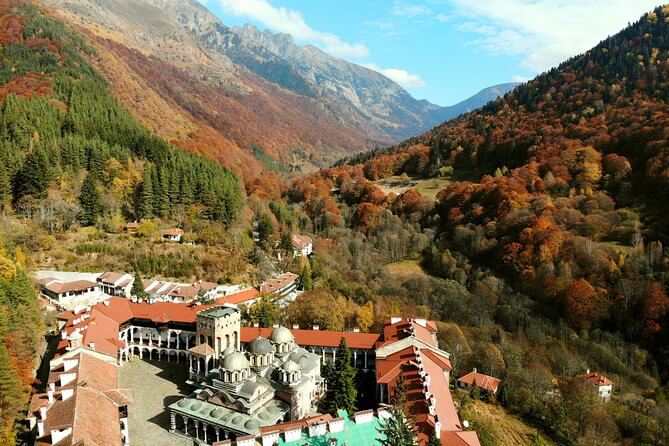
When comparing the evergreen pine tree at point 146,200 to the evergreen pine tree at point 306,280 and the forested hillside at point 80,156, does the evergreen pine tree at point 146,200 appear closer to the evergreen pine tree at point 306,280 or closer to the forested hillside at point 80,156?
the forested hillside at point 80,156

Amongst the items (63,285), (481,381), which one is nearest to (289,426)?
(481,381)

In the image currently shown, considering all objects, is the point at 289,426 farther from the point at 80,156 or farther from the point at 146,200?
the point at 80,156

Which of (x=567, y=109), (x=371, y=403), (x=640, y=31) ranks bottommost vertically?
(x=371, y=403)

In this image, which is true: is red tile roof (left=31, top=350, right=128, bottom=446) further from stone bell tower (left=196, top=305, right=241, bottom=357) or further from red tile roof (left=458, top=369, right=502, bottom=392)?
red tile roof (left=458, top=369, right=502, bottom=392)

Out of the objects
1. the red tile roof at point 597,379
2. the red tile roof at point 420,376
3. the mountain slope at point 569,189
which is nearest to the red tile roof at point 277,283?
the red tile roof at point 420,376

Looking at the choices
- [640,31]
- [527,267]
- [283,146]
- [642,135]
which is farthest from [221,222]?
[283,146]

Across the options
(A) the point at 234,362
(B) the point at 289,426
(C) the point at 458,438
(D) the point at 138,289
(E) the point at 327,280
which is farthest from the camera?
(E) the point at 327,280

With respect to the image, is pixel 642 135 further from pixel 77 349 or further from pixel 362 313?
pixel 77 349
